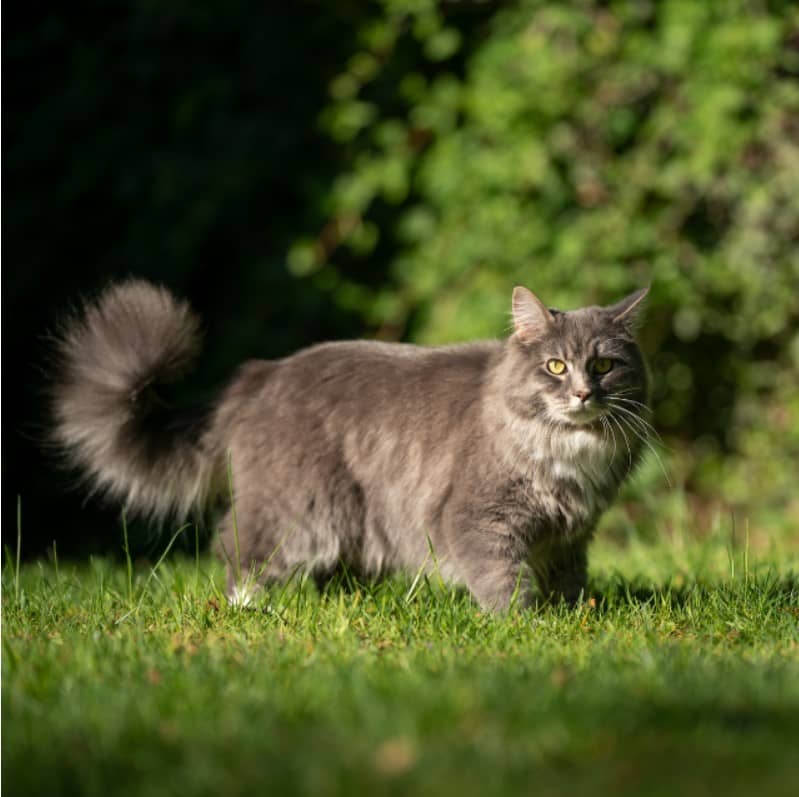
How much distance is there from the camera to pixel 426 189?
5664 mm

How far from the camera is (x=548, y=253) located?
550 cm

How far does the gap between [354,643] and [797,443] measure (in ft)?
12.7

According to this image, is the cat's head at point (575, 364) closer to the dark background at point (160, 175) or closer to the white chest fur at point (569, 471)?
the white chest fur at point (569, 471)

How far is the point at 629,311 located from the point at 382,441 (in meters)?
0.86

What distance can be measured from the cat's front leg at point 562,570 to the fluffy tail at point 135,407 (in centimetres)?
112

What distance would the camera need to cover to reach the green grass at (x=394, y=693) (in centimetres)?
175

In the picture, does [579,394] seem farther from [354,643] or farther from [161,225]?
[161,225]

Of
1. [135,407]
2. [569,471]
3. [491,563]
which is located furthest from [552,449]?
[135,407]

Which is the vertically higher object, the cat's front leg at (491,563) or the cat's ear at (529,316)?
the cat's ear at (529,316)

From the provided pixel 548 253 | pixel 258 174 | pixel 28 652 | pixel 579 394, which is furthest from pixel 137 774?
pixel 258 174

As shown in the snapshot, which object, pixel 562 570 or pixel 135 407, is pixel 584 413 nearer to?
pixel 562 570

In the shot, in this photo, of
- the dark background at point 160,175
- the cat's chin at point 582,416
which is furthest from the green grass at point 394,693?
the dark background at point 160,175

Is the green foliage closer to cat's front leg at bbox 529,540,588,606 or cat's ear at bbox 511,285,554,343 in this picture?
cat's ear at bbox 511,285,554,343

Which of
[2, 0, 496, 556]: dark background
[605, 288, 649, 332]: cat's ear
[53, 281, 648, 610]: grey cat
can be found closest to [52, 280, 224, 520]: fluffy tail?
[53, 281, 648, 610]: grey cat
